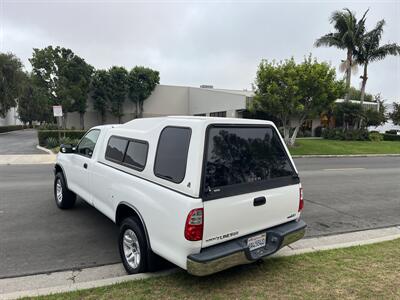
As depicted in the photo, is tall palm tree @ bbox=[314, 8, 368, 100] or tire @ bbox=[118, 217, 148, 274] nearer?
tire @ bbox=[118, 217, 148, 274]

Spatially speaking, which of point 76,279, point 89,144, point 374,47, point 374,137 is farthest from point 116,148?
point 374,47

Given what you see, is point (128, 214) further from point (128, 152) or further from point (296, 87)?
point (296, 87)

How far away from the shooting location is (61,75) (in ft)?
115

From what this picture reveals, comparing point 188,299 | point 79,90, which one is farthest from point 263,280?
point 79,90

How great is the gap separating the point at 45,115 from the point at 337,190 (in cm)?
6622

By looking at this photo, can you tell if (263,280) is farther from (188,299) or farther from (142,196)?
(142,196)

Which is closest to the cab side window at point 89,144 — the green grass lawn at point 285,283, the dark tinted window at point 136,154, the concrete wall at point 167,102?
the dark tinted window at point 136,154

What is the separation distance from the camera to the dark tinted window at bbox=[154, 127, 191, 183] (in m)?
3.16

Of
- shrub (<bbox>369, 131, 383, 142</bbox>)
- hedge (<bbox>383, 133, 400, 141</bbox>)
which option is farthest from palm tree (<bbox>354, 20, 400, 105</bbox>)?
A: hedge (<bbox>383, 133, 400, 141</bbox>)

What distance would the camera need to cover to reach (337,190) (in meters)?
8.96

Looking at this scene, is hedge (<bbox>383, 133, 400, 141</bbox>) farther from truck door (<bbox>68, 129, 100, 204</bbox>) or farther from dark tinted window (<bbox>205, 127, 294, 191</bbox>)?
truck door (<bbox>68, 129, 100, 204</bbox>)

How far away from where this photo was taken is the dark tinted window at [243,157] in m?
3.16

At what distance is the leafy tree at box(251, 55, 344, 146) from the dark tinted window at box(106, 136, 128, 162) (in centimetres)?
1671

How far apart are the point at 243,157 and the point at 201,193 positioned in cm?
77
